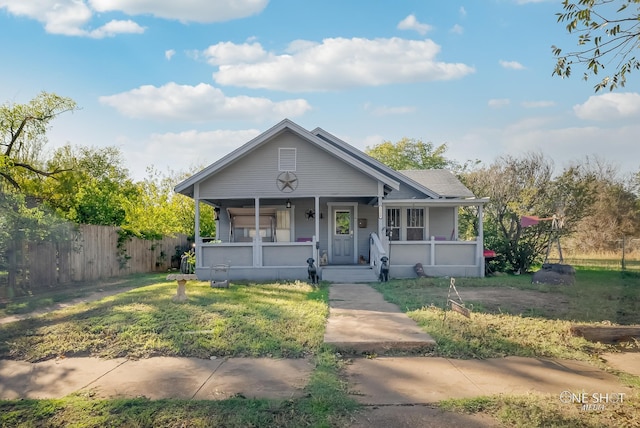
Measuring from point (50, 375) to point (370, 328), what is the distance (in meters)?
4.47

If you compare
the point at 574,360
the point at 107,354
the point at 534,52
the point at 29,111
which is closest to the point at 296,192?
the point at 534,52

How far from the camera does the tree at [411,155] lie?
40.7 metres

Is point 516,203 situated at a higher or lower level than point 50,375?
higher

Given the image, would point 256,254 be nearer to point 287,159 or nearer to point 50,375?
point 287,159

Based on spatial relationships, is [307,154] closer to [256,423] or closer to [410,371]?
[410,371]

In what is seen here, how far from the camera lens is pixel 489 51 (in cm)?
1234

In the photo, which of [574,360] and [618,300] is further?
[618,300]

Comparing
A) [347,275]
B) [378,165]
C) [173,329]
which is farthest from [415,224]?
[173,329]

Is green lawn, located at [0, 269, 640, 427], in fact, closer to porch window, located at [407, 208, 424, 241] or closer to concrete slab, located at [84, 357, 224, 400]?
concrete slab, located at [84, 357, 224, 400]

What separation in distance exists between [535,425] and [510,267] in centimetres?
1539

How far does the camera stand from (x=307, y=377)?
4.83 m

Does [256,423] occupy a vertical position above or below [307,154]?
below

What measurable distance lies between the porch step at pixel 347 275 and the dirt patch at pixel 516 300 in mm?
3351

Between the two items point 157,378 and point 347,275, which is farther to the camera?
point 347,275
